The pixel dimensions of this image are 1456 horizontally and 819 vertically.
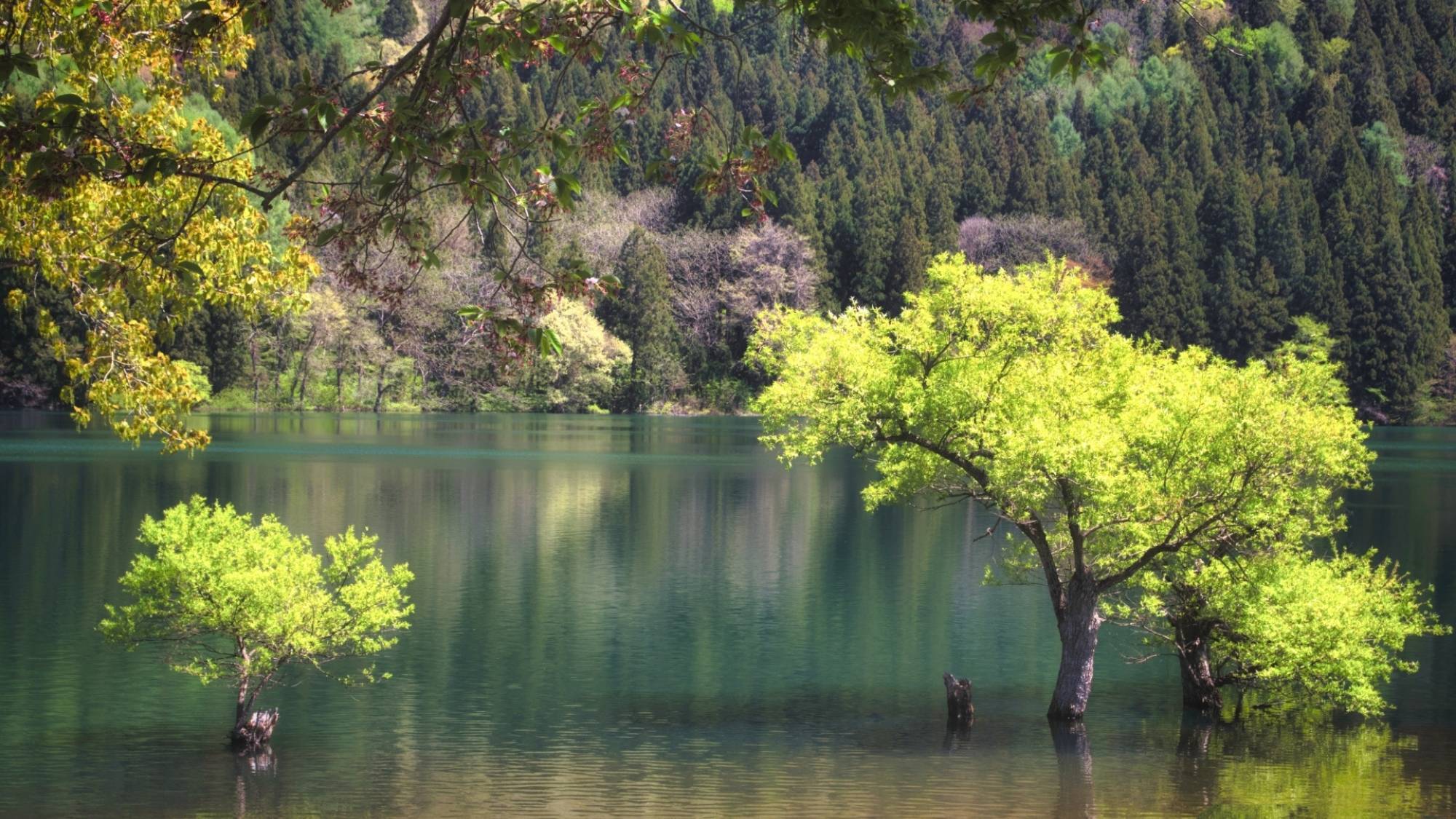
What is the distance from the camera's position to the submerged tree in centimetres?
2205

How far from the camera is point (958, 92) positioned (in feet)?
28.6

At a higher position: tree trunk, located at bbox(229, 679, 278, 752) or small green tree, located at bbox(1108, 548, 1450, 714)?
small green tree, located at bbox(1108, 548, 1450, 714)

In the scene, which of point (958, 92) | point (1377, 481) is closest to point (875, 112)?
point (1377, 481)

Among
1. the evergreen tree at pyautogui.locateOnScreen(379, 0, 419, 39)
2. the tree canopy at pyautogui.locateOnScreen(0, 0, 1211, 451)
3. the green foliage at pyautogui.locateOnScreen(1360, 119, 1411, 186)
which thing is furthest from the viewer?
the evergreen tree at pyautogui.locateOnScreen(379, 0, 419, 39)

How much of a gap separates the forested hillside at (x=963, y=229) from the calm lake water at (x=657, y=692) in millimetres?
44517

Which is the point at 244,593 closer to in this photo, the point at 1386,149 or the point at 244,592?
the point at 244,592

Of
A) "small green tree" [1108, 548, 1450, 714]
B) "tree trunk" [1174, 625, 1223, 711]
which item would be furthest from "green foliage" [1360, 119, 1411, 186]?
"small green tree" [1108, 548, 1450, 714]

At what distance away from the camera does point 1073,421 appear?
2252 cm

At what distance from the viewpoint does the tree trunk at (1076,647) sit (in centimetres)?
2350

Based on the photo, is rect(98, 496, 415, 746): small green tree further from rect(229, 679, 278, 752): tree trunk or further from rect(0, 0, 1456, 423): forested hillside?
rect(0, 0, 1456, 423): forested hillside

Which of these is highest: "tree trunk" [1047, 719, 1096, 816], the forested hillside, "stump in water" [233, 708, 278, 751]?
the forested hillside

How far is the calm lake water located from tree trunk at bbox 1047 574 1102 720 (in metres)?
0.57

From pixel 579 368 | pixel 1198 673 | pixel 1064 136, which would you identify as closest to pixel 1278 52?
pixel 1064 136

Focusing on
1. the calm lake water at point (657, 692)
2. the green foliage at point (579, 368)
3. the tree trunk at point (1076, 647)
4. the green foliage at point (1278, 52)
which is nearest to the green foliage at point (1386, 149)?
the green foliage at point (1278, 52)
